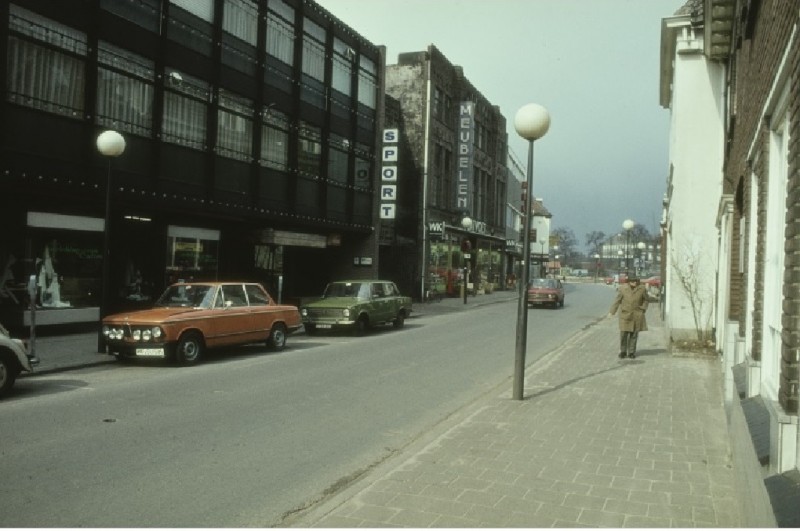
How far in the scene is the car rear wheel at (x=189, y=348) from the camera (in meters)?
12.3

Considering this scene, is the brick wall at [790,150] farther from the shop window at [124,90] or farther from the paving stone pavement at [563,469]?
the shop window at [124,90]

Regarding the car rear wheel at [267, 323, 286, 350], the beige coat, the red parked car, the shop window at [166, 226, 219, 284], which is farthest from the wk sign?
the beige coat

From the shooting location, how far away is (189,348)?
12617mm

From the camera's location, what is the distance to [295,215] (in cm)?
2398

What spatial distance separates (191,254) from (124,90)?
17.1ft

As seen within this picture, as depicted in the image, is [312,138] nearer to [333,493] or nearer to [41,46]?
[41,46]

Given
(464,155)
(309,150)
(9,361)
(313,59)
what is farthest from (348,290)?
(464,155)

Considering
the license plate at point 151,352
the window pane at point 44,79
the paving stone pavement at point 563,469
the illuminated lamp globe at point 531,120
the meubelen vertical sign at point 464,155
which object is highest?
the meubelen vertical sign at point 464,155

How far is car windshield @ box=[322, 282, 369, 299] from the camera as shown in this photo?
19.3 m

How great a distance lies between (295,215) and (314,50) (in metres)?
6.42

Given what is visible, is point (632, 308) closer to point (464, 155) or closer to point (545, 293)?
point (545, 293)

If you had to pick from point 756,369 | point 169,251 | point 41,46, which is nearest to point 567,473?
point 756,369

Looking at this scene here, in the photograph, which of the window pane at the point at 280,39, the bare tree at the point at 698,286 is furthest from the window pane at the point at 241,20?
the bare tree at the point at 698,286

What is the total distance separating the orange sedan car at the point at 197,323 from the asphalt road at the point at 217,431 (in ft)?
1.35
